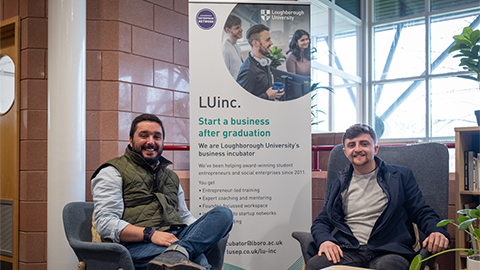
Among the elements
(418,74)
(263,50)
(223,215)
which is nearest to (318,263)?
(223,215)

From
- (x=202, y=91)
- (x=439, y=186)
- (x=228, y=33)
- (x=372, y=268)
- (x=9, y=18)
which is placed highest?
(x=9, y=18)

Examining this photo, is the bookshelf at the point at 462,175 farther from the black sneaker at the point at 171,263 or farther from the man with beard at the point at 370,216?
the black sneaker at the point at 171,263

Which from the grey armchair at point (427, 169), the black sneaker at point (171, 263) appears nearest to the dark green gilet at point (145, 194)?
the black sneaker at point (171, 263)

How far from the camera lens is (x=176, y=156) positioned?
3861 mm

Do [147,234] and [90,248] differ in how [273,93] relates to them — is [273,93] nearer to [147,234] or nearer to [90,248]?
[147,234]

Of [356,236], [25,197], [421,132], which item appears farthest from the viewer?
[421,132]

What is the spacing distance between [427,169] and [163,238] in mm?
1460

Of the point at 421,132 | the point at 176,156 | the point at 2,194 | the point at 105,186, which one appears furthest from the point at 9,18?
the point at 421,132

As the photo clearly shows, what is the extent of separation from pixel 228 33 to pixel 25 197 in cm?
206

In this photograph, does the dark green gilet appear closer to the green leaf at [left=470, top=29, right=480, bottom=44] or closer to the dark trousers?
the dark trousers

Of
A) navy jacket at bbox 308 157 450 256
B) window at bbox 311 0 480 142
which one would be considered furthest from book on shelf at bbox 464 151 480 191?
window at bbox 311 0 480 142

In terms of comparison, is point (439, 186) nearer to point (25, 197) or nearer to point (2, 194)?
point (25, 197)

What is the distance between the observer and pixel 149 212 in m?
2.17

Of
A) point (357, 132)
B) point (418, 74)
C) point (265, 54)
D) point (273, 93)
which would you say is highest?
point (418, 74)
